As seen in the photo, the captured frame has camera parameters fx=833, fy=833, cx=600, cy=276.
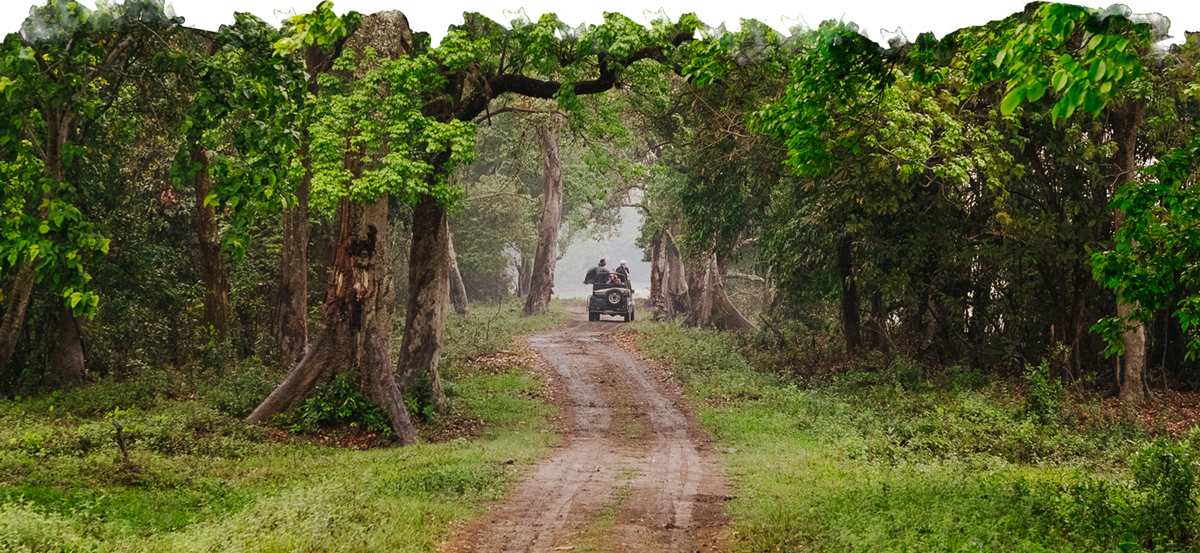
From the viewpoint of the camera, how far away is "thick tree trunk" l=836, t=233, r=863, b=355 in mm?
19109

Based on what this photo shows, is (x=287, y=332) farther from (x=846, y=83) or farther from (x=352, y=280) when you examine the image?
(x=846, y=83)

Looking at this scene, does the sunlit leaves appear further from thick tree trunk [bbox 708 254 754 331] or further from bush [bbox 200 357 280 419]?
thick tree trunk [bbox 708 254 754 331]

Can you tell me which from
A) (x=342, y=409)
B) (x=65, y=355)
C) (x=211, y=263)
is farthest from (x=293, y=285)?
(x=342, y=409)

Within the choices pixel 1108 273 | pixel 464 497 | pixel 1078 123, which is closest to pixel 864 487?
pixel 1108 273

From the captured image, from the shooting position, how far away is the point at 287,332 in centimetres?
1756

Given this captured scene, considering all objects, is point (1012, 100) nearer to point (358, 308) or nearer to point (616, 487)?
point (616, 487)

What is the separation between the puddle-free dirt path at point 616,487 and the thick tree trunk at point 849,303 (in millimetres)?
4813

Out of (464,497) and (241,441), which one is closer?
(464,497)

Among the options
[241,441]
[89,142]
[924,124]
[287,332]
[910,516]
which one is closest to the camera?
[910,516]

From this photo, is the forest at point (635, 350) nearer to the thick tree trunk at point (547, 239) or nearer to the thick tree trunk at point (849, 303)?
the thick tree trunk at point (849, 303)

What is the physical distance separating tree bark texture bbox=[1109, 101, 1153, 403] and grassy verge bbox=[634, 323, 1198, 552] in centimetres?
120

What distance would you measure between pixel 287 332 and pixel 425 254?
4178mm

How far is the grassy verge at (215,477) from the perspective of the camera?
680 cm

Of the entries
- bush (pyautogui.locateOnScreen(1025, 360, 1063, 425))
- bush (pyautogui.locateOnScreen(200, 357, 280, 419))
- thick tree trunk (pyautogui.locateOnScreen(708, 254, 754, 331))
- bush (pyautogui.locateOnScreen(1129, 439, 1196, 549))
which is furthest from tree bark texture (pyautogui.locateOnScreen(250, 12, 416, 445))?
thick tree trunk (pyautogui.locateOnScreen(708, 254, 754, 331))
